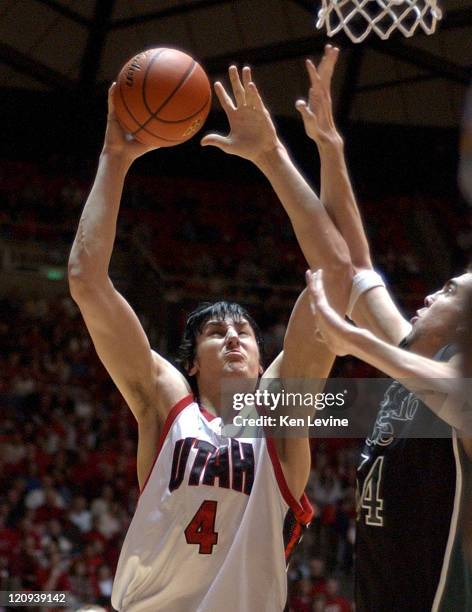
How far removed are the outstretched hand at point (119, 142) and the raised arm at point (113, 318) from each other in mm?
17

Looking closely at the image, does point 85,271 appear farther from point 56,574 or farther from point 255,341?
point 56,574

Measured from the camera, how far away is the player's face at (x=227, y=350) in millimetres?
3174

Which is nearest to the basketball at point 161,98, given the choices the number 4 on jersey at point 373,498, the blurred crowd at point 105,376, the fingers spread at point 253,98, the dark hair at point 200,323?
the fingers spread at point 253,98

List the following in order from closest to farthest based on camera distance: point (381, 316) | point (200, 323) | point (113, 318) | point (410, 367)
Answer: point (410, 367) → point (381, 316) → point (113, 318) → point (200, 323)

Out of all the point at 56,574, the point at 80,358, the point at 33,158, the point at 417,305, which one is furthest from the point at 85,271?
the point at 33,158

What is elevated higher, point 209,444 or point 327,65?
point 327,65

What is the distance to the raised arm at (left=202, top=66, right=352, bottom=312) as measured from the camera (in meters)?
2.86

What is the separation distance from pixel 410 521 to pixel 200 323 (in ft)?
3.58

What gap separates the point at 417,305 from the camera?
1271cm

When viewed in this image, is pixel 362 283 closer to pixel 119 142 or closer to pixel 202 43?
pixel 119 142

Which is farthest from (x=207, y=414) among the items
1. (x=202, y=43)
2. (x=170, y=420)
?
(x=202, y=43)

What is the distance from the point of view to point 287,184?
117 inches

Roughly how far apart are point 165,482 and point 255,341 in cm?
59

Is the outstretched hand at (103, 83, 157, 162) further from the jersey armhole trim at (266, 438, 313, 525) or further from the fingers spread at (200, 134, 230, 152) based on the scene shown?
the jersey armhole trim at (266, 438, 313, 525)
